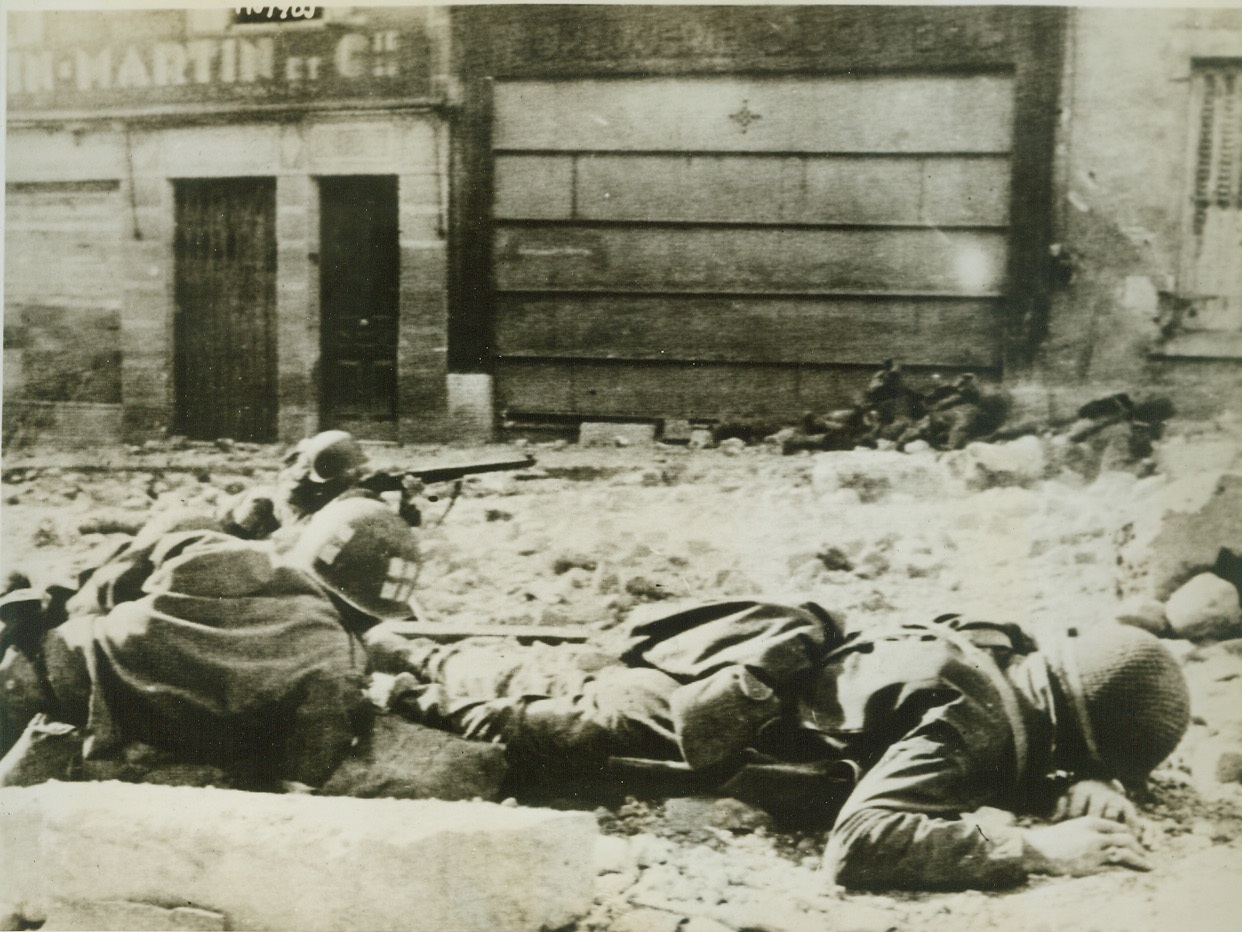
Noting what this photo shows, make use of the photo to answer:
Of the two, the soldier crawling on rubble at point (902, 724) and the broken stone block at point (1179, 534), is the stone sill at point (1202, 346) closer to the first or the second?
the broken stone block at point (1179, 534)

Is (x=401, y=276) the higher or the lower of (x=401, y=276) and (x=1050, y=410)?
the higher

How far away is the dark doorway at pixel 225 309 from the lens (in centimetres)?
338

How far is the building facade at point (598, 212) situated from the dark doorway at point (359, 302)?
1cm

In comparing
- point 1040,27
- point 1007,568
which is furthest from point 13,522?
point 1040,27

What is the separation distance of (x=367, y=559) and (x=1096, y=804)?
227cm

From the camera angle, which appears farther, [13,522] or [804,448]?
[13,522]

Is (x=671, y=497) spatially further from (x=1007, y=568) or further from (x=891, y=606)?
(x=1007, y=568)

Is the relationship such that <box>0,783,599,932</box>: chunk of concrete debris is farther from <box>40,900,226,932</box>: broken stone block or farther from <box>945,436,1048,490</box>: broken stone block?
<box>945,436,1048,490</box>: broken stone block

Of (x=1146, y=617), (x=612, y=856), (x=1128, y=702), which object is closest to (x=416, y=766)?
(x=612, y=856)

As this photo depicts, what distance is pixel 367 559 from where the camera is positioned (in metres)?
3.25

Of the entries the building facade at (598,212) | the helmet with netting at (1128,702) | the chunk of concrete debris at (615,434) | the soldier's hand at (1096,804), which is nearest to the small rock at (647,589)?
the chunk of concrete debris at (615,434)

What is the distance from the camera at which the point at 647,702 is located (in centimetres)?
304

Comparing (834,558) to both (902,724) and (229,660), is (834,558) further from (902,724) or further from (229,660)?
(229,660)

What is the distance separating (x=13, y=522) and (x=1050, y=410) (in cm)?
335
